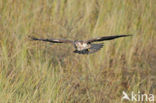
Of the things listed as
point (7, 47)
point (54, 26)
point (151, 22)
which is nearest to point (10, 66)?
point (7, 47)

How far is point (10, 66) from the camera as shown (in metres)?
4.44

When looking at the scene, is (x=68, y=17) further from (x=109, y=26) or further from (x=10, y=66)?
(x=10, y=66)

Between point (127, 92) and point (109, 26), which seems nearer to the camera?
point (127, 92)

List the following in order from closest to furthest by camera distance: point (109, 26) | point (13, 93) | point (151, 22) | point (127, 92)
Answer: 1. point (13, 93)
2. point (127, 92)
3. point (109, 26)
4. point (151, 22)

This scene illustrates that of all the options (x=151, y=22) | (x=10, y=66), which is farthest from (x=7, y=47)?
(x=151, y=22)

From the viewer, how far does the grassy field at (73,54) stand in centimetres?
409

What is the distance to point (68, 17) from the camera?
5.52 metres

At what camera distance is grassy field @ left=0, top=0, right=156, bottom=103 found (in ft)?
13.4

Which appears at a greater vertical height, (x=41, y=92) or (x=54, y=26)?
(x=54, y=26)

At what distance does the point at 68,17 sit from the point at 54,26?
1.23 ft

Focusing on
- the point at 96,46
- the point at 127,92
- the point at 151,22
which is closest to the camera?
the point at 96,46

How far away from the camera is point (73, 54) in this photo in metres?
4.89

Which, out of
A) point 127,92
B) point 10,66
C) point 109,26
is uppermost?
point 109,26

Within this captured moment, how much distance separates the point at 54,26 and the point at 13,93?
1482 millimetres
